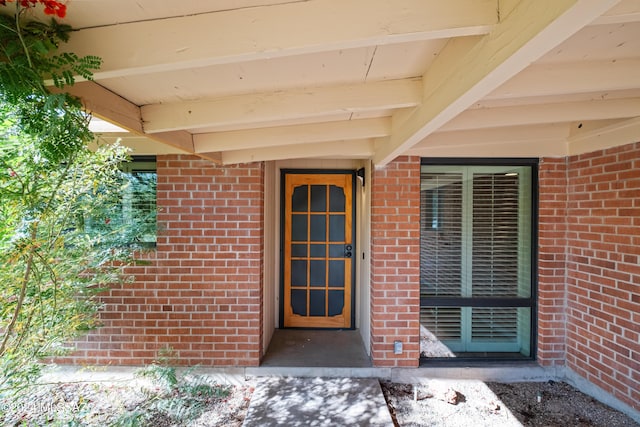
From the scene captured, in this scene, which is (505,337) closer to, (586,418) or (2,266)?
(586,418)

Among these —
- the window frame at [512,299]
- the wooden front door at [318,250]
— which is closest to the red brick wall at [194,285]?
the wooden front door at [318,250]

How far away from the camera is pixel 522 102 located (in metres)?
1.99

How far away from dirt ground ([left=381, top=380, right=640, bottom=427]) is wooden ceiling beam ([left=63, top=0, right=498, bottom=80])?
2.92 meters

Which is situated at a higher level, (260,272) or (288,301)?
(260,272)

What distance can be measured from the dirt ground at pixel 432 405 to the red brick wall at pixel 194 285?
1.26 ft

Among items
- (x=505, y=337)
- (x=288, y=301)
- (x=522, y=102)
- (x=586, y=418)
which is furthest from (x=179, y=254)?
(x=586, y=418)

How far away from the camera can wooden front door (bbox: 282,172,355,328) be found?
4.40 metres

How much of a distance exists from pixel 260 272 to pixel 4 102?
2590 mm

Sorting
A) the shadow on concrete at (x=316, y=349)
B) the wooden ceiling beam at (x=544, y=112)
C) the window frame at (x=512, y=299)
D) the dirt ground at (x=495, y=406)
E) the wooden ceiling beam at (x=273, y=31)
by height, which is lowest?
the dirt ground at (x=495, y=406)

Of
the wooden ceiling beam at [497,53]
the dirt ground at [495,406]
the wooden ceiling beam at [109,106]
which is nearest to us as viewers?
the wooden ceiling beam at [497,53]

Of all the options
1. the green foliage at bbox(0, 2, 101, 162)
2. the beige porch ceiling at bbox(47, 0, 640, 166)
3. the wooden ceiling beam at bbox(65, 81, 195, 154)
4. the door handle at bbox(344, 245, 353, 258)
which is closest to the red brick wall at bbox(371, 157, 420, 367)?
the beige porch ceiling at bbox(47, 0, 640, 166)

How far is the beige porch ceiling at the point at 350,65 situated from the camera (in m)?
Result: 1.02

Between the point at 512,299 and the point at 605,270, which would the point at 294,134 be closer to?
the point at 512,299

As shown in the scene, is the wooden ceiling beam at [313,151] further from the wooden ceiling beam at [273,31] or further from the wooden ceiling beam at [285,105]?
the wooden ceiling beam at [273,31]
